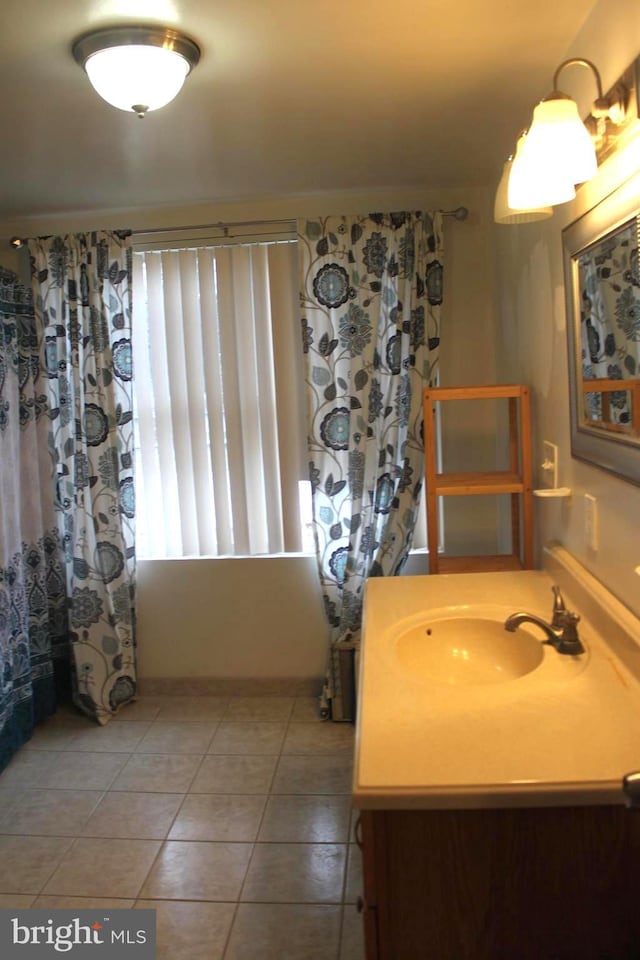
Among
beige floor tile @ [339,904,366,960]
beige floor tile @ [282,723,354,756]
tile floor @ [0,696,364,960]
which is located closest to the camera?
beige floor tile @ [339,904,366,960]

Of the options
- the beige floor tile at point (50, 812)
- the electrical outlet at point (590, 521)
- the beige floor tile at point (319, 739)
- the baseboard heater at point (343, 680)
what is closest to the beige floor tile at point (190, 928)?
the beige floor tile at point (50, 812)

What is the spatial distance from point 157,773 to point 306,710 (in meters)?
0.72

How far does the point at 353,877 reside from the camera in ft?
6.95

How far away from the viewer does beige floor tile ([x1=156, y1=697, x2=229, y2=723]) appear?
10.5 ft

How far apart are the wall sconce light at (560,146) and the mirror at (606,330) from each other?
0.37 feet

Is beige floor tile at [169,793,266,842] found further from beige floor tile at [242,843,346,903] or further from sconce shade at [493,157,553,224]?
sconce shade at [493,157,553,224]

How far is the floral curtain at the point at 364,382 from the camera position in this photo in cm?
293

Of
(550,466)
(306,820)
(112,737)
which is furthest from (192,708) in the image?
(550,466)

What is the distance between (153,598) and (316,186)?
1.94m

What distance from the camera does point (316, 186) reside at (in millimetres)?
2855

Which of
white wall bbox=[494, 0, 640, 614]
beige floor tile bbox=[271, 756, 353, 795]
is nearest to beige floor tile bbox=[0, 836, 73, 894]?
beige floor tile bbox=[271, 756, 353, 795]

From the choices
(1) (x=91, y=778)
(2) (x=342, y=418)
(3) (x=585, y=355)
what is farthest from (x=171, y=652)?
(3) (x=585, y=355)

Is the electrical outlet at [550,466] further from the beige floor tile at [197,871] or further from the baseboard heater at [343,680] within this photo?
the beige floor tile at [197,871]

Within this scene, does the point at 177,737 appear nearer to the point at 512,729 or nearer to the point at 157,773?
the point at 157,773
